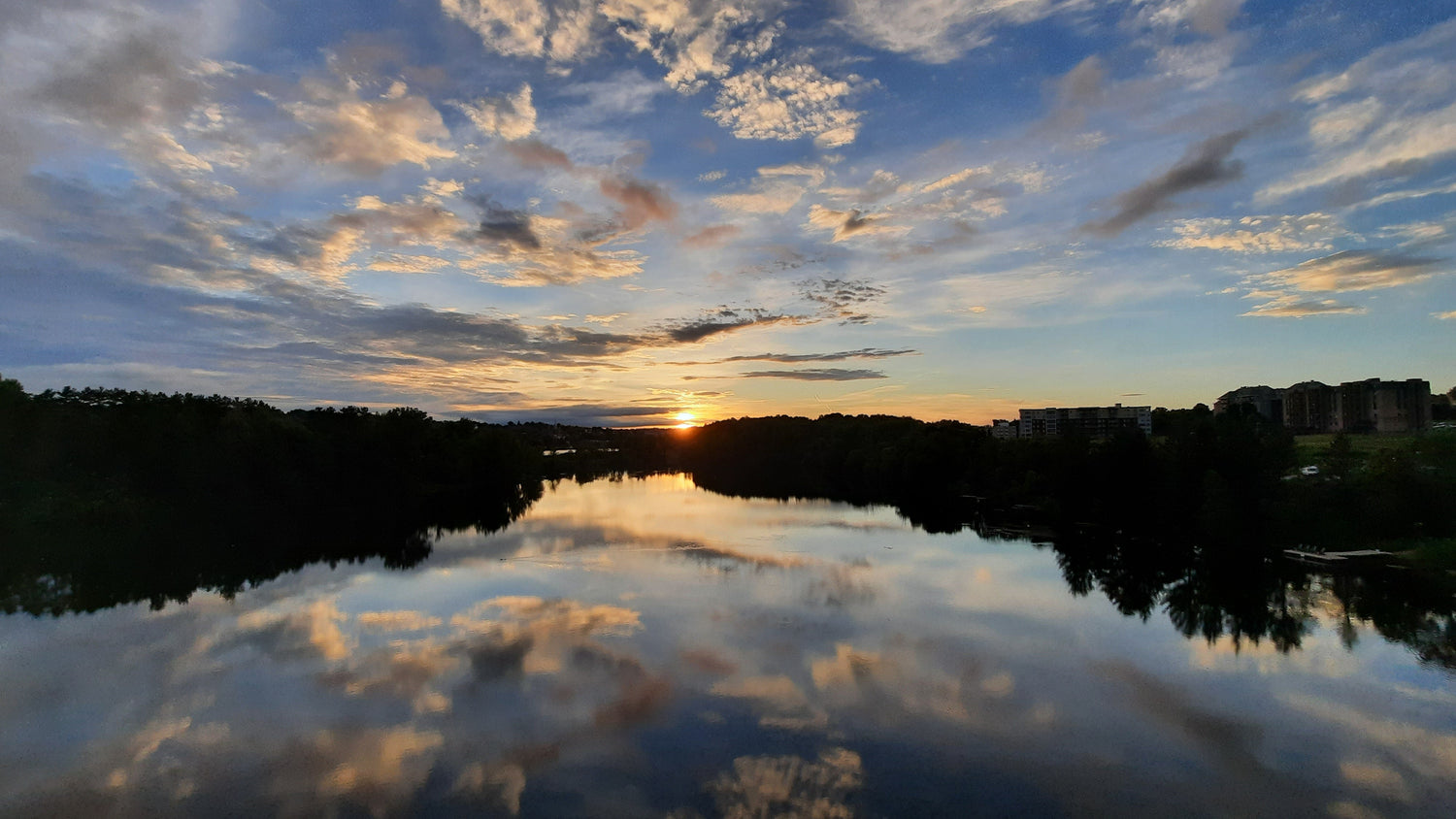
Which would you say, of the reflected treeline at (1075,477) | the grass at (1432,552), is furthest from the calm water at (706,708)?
the reflected treeline at (1075,477)

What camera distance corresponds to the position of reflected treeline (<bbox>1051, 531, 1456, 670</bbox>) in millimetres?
19125

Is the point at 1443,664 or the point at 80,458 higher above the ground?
the point at 80,458

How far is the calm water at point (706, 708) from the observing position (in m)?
10.3

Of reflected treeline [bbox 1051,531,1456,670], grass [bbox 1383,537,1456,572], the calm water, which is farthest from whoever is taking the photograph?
grass [bbox 1383,537,1456,572]

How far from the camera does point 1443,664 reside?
53.8ft

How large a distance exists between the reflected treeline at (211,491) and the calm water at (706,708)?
694 cm

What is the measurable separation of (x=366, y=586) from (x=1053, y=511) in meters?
37.2

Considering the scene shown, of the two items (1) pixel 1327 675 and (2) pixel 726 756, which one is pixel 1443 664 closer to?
(1) pixel 1327 675

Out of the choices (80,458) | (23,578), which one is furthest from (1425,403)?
(80,458)

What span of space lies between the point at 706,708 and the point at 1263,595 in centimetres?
2065

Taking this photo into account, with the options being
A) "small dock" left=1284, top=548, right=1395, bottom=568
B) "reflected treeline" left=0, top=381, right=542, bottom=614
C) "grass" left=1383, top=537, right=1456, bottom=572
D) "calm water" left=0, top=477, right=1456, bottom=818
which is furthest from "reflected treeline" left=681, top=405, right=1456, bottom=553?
"reflected treeline" left=0, top=381, right=542, bottom=614

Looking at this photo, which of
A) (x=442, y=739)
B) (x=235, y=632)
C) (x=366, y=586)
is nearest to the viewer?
(x=442, y=739)

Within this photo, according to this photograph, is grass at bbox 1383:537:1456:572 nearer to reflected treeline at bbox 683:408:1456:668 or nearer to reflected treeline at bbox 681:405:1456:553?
reflected treeline at bbox 683:408:1456:668

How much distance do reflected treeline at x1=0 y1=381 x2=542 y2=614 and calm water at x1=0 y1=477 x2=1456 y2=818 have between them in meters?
6.94
